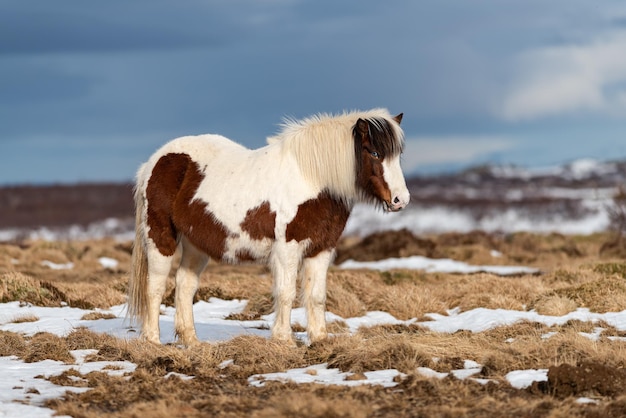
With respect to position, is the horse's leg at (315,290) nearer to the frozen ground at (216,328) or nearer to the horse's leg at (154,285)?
the frozen ground at (216,328)

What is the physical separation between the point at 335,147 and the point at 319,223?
2.58ft

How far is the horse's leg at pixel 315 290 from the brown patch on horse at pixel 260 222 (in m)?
0.50

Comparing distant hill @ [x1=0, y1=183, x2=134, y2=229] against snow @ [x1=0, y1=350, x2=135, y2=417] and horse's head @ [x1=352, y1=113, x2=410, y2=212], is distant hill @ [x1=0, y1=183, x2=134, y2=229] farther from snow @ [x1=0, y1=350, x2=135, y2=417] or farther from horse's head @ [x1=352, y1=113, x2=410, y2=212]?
horse's head @ [x1=352, y1=113, x2=410, y2=212]

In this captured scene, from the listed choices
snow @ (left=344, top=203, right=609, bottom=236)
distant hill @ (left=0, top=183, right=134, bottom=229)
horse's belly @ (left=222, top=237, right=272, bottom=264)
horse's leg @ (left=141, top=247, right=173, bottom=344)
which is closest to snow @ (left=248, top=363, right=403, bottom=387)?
horse's belly @ (left=222, top=237, right=272, bottom=264)

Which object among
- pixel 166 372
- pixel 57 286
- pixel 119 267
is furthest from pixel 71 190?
pixel 166 372

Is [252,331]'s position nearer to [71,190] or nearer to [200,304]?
[200,304]

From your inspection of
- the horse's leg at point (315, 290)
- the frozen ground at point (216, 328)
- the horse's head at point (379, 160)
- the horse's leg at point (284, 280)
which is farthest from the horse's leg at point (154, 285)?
the horse's head at point (379, 160)

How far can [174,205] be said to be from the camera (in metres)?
9.69

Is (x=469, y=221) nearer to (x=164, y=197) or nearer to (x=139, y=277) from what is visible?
(x=139, y=277)

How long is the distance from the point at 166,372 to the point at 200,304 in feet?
17.5

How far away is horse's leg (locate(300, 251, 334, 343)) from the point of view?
889cm

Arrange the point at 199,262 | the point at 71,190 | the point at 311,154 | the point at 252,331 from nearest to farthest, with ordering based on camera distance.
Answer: the point at 311,154 → the point at 199,262 → the point at 252,331 → the point at 71,190

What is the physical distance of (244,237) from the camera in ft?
29.4

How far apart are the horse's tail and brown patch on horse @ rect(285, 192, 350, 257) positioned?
2310mm
